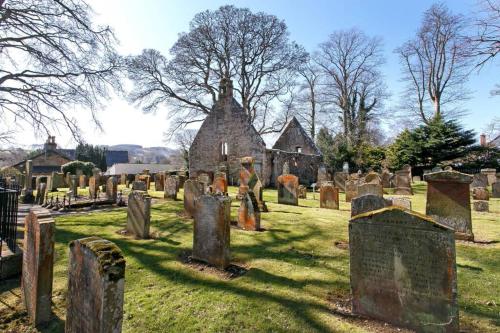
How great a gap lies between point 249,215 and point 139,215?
2.72m

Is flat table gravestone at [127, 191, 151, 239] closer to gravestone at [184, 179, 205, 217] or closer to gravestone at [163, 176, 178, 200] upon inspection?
gravestone at [184, 179, 205, 217]

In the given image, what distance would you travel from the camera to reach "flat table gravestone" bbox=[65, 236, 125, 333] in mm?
2469

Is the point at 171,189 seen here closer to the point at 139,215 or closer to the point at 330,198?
the point at 139,215

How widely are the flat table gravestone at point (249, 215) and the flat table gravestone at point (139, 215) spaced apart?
2.36 metres

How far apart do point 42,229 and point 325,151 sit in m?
28.1

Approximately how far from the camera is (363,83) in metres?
33.6

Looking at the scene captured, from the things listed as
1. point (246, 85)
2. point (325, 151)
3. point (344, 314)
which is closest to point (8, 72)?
point (344, 314)

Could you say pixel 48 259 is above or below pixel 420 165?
below

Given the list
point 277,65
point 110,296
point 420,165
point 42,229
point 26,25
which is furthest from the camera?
point 277,65

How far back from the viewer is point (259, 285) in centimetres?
452

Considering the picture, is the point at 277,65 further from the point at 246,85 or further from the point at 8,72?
the point at 8,72

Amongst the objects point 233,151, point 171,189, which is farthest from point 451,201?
point 233,151

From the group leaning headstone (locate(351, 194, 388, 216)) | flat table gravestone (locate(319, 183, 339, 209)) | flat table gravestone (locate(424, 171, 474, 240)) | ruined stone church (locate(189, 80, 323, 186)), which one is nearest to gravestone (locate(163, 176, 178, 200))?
flat table gravestone (locate(319, 183, 339, 209))

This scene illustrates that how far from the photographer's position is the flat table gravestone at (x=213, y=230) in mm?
5305
